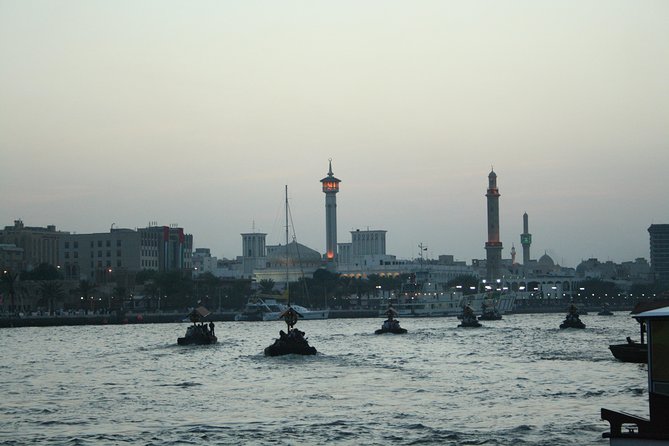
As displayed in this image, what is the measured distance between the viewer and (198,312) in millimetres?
109875

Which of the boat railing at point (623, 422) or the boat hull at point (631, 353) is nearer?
the boat railing at point (623, 422)

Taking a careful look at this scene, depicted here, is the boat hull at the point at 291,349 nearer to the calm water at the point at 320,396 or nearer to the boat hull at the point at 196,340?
the calm water at the point at 320,396

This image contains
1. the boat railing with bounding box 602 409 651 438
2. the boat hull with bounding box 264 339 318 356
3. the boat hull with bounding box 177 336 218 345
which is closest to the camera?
the boat railing with bounding box 602 409 651 438

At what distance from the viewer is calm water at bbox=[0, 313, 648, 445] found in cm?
4391

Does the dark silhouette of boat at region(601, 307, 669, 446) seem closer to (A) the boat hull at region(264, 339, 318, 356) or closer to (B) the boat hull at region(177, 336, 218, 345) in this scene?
(A) the boat hull at region(264, 339, 318, 356)

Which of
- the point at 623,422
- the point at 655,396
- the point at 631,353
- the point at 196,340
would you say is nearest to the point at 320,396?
the point at 631,353

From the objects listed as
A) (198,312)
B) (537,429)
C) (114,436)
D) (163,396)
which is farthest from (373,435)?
(198,312)

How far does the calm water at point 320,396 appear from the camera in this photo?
4391cm

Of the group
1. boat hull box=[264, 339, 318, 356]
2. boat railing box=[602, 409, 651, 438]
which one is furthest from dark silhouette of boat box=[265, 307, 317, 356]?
boat railing box=[602, 409, 651, 438]

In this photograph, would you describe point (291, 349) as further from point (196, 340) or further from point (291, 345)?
point (196, 340)

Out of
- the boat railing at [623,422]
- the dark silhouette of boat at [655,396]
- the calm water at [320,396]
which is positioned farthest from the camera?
the calm water at [320,396]

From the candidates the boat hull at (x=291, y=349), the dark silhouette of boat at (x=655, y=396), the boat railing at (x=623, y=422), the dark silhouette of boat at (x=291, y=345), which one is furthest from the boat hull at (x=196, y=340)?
the dark silhouette of boat at (x=655, y=396)

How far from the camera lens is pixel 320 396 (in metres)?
57.7

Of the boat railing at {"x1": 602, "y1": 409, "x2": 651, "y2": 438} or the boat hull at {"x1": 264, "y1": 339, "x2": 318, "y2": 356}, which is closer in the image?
the boat railing at {"x1": 602, "y1": 409, "x2": 651, "y2": 438}
